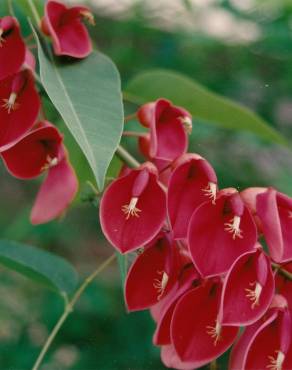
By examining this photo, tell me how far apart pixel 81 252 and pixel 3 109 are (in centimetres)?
124

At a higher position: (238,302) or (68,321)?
(238,302)

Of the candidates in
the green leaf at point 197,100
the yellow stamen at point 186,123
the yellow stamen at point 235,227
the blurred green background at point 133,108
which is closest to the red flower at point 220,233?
the yellow stamen at point 235,227

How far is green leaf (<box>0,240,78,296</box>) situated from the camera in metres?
0.87

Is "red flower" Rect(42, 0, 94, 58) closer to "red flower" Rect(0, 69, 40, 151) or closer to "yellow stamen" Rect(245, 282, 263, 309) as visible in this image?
"red flower" Rect(0, 69, 40, 151)

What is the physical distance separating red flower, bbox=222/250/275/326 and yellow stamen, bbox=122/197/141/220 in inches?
3.4

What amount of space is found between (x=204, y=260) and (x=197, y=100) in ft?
1.16

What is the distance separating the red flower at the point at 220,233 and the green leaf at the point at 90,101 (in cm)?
9

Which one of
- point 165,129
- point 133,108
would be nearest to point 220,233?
point 165,129

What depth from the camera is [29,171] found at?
2.36ft

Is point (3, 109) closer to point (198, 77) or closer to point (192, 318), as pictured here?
point (192, 318)

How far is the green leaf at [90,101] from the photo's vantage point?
60cm

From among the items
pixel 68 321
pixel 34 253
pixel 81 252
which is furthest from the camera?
pixel 81 252

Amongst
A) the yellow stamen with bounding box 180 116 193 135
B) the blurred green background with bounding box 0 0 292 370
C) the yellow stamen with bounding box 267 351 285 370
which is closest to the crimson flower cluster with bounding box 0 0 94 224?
the yellow stamen with bounding box 180 116 193 135

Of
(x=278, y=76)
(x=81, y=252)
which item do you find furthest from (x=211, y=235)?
(x=81, y=252)
